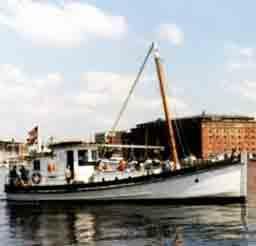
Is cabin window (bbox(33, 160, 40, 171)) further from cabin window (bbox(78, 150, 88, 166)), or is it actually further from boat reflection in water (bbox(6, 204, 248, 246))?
boat reflection in water (bbox(6, 204, 248, 246))

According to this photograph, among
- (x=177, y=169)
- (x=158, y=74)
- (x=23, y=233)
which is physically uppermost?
(x=158, y=74)

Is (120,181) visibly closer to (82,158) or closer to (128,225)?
(82,158)

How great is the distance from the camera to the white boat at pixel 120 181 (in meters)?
44.7

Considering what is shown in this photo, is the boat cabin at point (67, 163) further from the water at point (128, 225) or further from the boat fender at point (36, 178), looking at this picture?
the water at point (128, 225)

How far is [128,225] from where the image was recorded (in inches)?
1347

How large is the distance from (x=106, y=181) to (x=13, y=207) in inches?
312

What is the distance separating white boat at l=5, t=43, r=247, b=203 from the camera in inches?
1759

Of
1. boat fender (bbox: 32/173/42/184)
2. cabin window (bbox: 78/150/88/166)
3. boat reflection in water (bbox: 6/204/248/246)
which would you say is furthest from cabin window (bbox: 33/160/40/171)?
boat reflection in water (bbox: 6/204/248/246)

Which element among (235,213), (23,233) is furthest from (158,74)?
(23,233)

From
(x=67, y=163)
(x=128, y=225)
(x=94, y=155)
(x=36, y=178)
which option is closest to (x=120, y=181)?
(x=94, y=155)

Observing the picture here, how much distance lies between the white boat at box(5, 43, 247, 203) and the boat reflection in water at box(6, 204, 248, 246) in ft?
6.93

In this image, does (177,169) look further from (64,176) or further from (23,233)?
(23,233)

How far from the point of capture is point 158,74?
50.5 m

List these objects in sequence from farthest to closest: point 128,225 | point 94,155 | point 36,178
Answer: point 36,178 < point 94,155 < point 128,225
